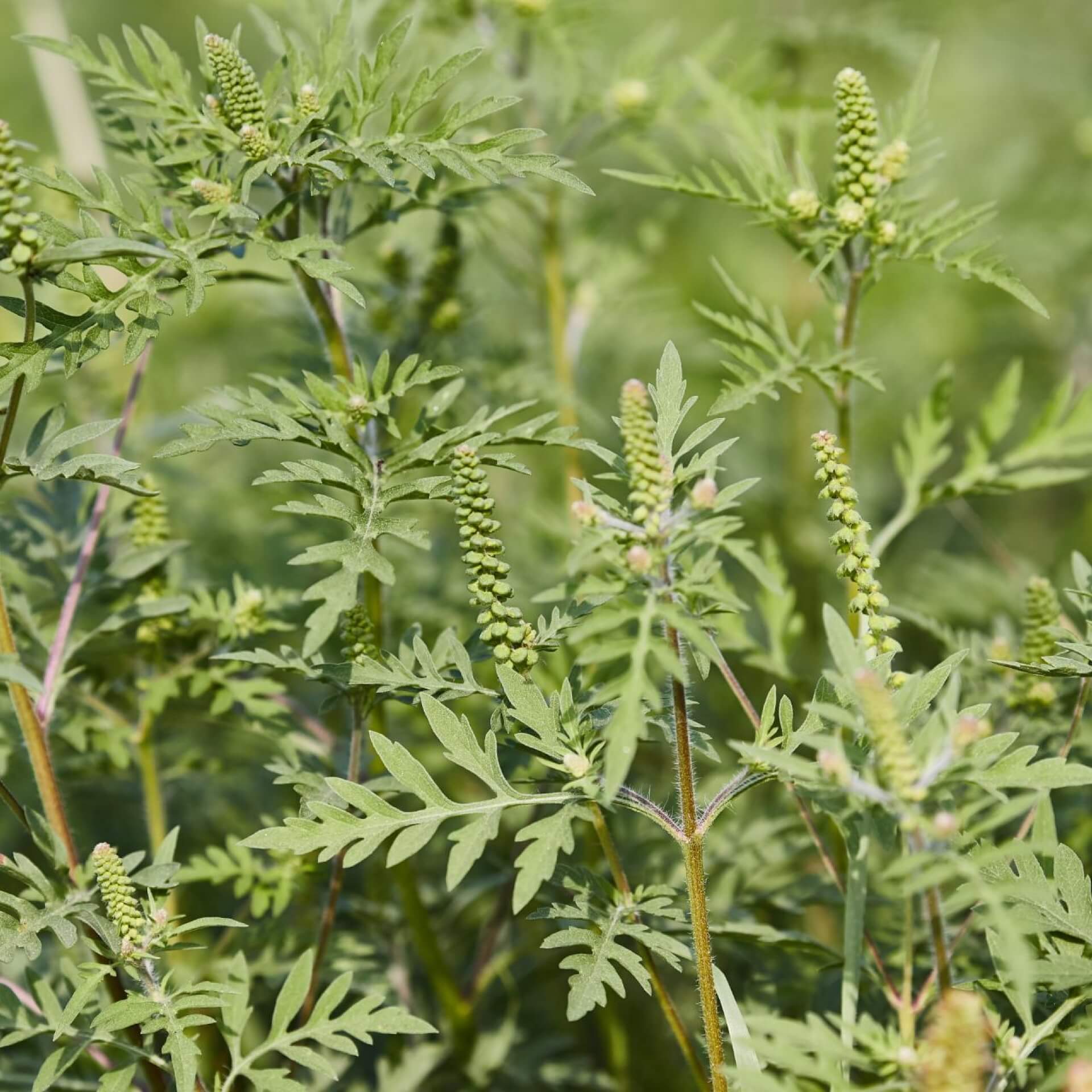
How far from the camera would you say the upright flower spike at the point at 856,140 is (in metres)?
1.41

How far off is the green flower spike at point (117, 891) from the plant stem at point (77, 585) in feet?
0.93

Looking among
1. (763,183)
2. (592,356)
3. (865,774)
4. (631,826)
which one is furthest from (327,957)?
(592,356)

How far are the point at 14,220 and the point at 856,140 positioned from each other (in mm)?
1005

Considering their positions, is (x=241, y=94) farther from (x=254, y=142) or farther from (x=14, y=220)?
(x=14, y=220)

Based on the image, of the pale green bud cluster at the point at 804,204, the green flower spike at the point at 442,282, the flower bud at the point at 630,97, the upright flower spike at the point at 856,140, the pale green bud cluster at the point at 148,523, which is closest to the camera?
the upright flower spike at the point at 856,140

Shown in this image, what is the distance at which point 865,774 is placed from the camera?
110 cm

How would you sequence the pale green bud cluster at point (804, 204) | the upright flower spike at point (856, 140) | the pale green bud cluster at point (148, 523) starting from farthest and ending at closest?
the pale green bud cluster at point (148, 523) → the pale green bud cluster at point (804, 204) → the upright flower spike at point (856, 140)

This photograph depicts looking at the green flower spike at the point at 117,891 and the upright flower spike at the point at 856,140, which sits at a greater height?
the upright flower spike at the point at 856,140

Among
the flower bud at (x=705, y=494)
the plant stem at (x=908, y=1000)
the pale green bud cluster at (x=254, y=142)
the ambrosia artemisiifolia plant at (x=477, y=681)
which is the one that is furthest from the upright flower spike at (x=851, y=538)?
the pale green bud cluster at (x=254, y=142)

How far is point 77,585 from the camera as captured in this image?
157cm

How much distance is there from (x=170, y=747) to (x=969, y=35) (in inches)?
147

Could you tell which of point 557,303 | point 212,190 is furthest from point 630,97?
point 212,190

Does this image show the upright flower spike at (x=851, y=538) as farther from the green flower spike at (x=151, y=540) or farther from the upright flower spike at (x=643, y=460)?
the green flower spike at (x=151, y=540)

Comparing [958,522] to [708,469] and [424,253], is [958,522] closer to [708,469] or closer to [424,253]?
[424,253]
